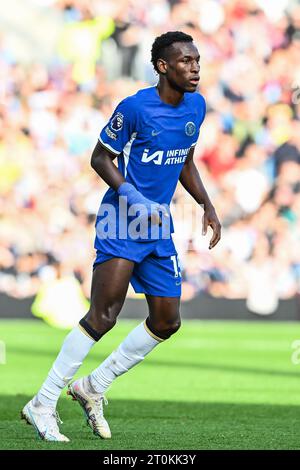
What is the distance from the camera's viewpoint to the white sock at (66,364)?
5.47 meters

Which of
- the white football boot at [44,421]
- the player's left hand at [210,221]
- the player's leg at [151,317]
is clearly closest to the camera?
the white football boot at [44,421]

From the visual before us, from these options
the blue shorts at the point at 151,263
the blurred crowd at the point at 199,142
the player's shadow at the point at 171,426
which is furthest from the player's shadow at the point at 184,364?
the blue shorts at the point at 151,263

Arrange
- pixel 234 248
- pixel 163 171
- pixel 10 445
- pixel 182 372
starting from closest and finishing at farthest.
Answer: pixel 10 445 → pixel 163 171 → pixel 182 372 → pixel 234 248

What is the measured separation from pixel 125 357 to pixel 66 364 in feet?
1.16

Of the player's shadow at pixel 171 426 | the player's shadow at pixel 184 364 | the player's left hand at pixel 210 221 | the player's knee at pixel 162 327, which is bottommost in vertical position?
the player's shadow at pixel 184 364

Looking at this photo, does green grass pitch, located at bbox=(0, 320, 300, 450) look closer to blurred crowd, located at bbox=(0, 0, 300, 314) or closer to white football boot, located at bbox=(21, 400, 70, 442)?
white football boot, located at bbox=(21, 400, 70, 442)

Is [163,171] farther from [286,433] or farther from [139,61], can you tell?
[139,61]

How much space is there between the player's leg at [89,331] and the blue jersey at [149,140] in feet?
1.25

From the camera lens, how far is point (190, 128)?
5.70 m

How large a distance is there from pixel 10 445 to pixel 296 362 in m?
6.25

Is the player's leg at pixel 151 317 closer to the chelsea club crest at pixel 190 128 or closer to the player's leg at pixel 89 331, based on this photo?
the player's leg at pixel 89 331

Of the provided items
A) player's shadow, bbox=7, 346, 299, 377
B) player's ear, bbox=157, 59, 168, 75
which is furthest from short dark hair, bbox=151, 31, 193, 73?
player's shadow, bbox=7, 346, 299, 377
